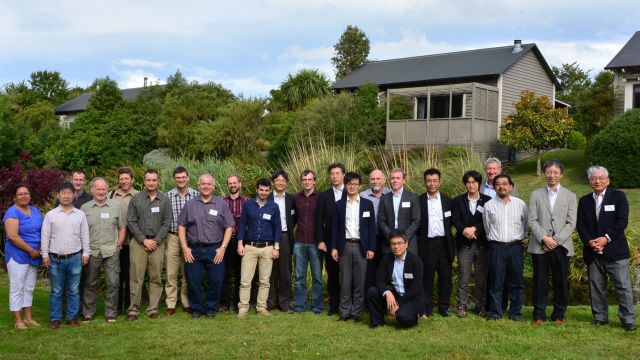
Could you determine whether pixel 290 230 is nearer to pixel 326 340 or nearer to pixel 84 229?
pixel 326 340

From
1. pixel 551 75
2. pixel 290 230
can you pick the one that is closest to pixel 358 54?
pixel 551 75

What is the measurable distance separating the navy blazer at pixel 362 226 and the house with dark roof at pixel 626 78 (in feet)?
57.1

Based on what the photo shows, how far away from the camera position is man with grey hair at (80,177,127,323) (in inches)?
264

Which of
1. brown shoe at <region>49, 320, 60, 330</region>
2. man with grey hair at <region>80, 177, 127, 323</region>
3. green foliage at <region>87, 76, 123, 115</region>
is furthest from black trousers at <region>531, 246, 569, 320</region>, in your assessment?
green foliage at <region>87, 76, 123, 115</region>

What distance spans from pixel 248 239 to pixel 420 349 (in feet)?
8.38

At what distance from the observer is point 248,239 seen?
7.07 meters

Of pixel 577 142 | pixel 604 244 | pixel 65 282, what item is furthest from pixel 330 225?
pixel 577 142

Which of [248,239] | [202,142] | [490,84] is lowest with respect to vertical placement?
[248,239]

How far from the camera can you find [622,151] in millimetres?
16016

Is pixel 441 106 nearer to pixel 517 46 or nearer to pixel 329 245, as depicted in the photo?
pixel 517 46

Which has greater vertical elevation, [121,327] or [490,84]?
[490,84]

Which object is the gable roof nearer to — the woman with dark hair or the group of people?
the group of people

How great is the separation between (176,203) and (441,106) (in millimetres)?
17293

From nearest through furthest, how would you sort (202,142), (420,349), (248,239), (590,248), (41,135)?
(420,349)
(590,248)
(248,239)
(202,142)
(41,135)
